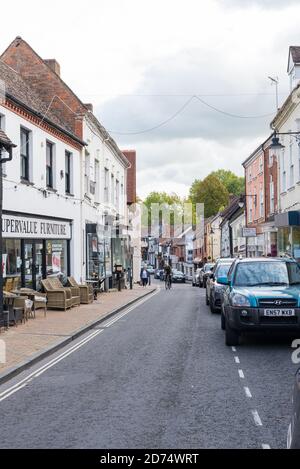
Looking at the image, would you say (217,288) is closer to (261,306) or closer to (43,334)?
(43,334)

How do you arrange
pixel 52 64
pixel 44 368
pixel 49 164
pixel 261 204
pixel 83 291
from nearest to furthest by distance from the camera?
pixel 44 368 → pixel 49 164 → pixel 83 291 → pixel 52 64 → pixel 261 204

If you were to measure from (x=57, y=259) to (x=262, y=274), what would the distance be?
11065 mm

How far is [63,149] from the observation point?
71.9 feet

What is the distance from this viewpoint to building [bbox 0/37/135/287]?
19.1 m

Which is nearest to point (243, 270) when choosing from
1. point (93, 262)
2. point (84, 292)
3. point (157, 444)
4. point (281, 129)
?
point (157, 444)

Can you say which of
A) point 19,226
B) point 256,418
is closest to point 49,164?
point 19,226

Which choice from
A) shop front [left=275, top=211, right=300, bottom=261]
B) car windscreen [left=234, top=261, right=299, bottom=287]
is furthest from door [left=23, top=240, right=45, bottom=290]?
shop front [left=275, top=211, right=300, bottom=261]

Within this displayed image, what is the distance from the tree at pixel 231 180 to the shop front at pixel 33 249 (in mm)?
68902

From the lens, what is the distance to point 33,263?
18500 mm

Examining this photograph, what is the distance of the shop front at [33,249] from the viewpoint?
53.6 ft

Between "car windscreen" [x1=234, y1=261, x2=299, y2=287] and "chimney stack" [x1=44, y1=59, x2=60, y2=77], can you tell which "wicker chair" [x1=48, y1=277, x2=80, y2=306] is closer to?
"car windscreen" [x1=234, y1=261, x2=299, y2=287]

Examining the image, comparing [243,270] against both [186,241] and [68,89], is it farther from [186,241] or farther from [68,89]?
[186,241]

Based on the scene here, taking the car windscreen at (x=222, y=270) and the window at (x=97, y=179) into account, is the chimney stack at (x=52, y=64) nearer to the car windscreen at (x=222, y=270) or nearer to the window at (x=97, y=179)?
the window at (x=97, y=179)

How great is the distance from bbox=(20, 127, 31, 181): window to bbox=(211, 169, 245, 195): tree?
72003mm
